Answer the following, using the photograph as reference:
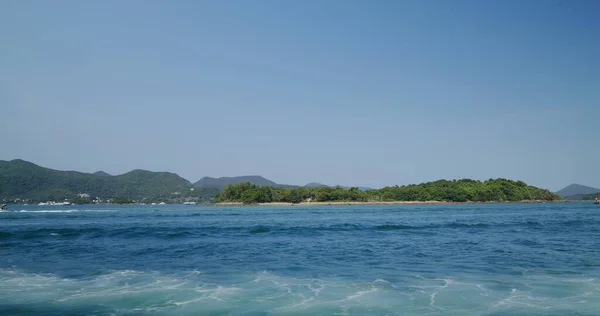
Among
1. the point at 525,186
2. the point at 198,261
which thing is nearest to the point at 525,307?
the point at 198,261

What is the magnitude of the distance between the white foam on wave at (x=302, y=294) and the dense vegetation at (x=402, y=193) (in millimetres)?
153200

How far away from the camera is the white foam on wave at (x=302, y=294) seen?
10.4 metres

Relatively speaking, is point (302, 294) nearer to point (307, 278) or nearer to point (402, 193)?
point (307, 278)

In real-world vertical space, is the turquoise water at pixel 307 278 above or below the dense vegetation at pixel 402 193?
below

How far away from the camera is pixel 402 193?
179m

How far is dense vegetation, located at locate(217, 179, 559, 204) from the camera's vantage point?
16912cm

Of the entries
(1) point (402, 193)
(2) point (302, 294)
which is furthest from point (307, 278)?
(1) point (402, 193)

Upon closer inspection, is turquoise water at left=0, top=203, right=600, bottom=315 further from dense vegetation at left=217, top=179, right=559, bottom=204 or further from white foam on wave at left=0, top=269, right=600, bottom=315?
dense vegetation at left=217, top=179, right=559, bottom=204

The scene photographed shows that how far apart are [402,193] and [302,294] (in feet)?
568

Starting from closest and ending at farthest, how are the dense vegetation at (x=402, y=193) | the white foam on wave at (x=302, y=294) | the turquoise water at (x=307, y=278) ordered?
the white foam on wave at (x=302, y=294)
the turquoise water at (x=307, y=278)
the dense vegetation at (x=402, y=193)

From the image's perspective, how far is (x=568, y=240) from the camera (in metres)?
24.7

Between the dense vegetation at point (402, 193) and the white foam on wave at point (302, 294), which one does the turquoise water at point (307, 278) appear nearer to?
the white foam on wave at point (302, 294)

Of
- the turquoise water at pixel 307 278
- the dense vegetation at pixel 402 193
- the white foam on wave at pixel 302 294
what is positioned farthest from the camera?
the dense vegetation at pixel 402 193

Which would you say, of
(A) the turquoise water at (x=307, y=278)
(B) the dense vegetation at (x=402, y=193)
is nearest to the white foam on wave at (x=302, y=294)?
(A) the turquoise water at (x=307, y=278)
